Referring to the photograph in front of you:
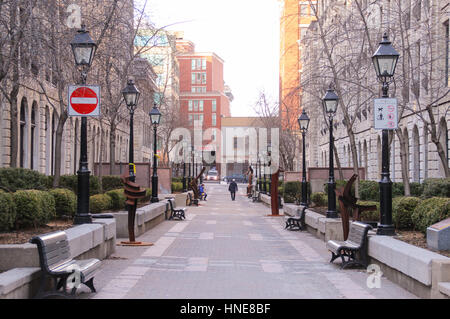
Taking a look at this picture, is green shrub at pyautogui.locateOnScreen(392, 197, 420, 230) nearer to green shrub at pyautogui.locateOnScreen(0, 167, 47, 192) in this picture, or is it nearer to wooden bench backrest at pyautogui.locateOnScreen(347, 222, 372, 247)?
wooden bench backrest at pyautogui.locateOnScreen(347, 222, 372, 247)

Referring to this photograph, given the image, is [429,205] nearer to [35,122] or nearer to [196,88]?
[35,122]

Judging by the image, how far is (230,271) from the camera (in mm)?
11406

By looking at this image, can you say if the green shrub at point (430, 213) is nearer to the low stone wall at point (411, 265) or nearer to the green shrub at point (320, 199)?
the low stone wall at point (411, 265)

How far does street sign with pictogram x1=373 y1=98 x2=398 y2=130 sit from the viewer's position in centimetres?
1277

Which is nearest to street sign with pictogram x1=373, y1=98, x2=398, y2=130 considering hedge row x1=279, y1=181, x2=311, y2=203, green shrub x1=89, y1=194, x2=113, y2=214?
green shrub x1=89, y1=194, x2=113, y2=214

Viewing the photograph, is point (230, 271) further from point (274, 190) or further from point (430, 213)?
point (274, 190)

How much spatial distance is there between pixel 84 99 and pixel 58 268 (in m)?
5.70

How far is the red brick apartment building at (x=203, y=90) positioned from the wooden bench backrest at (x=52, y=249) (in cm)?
10897

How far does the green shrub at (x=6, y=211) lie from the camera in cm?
1083

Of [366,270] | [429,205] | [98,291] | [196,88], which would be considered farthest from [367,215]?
[196,88]

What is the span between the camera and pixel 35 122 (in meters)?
33.4

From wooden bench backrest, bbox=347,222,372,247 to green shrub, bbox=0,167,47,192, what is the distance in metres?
8.11

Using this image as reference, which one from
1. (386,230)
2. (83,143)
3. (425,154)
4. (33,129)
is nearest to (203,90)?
(33,129)

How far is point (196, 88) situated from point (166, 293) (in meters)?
120
